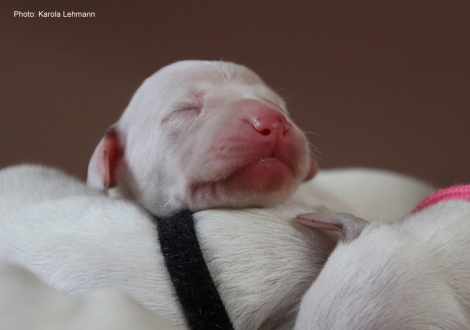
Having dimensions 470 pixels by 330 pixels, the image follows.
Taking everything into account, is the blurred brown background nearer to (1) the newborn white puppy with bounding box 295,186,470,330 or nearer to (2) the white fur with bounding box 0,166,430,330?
(2) the white fur with bounding box 0,166,430,330

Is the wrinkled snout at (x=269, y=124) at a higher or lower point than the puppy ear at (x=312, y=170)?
higher

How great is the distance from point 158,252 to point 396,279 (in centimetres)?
35

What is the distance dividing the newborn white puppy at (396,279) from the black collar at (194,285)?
12 cm

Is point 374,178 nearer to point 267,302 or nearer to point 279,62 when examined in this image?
point 279,62

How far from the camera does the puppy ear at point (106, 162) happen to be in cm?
105

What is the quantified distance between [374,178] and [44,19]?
1347 mm

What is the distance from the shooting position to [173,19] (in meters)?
2.14

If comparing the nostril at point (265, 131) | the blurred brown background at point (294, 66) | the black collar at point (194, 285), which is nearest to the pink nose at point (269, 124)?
the nostril at point (265, 131)

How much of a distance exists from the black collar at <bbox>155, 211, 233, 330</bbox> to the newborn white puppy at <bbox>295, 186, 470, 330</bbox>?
0.39ft

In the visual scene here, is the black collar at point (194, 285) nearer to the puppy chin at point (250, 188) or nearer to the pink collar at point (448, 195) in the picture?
the puppy chin at point (250, 188)

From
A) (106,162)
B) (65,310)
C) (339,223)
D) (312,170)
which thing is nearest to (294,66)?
(312,170)

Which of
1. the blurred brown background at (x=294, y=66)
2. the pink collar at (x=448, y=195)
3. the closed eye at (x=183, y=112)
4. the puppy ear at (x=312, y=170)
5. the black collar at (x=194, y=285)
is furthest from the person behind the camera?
the blurred brown background at (x=294, y=66)

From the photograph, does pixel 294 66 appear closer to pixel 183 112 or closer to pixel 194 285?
pixel 183 112

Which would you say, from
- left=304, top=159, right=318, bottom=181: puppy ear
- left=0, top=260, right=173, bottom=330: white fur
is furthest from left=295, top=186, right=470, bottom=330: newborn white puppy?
left=304, top=159, right=318, bottom=181: puppy ear
